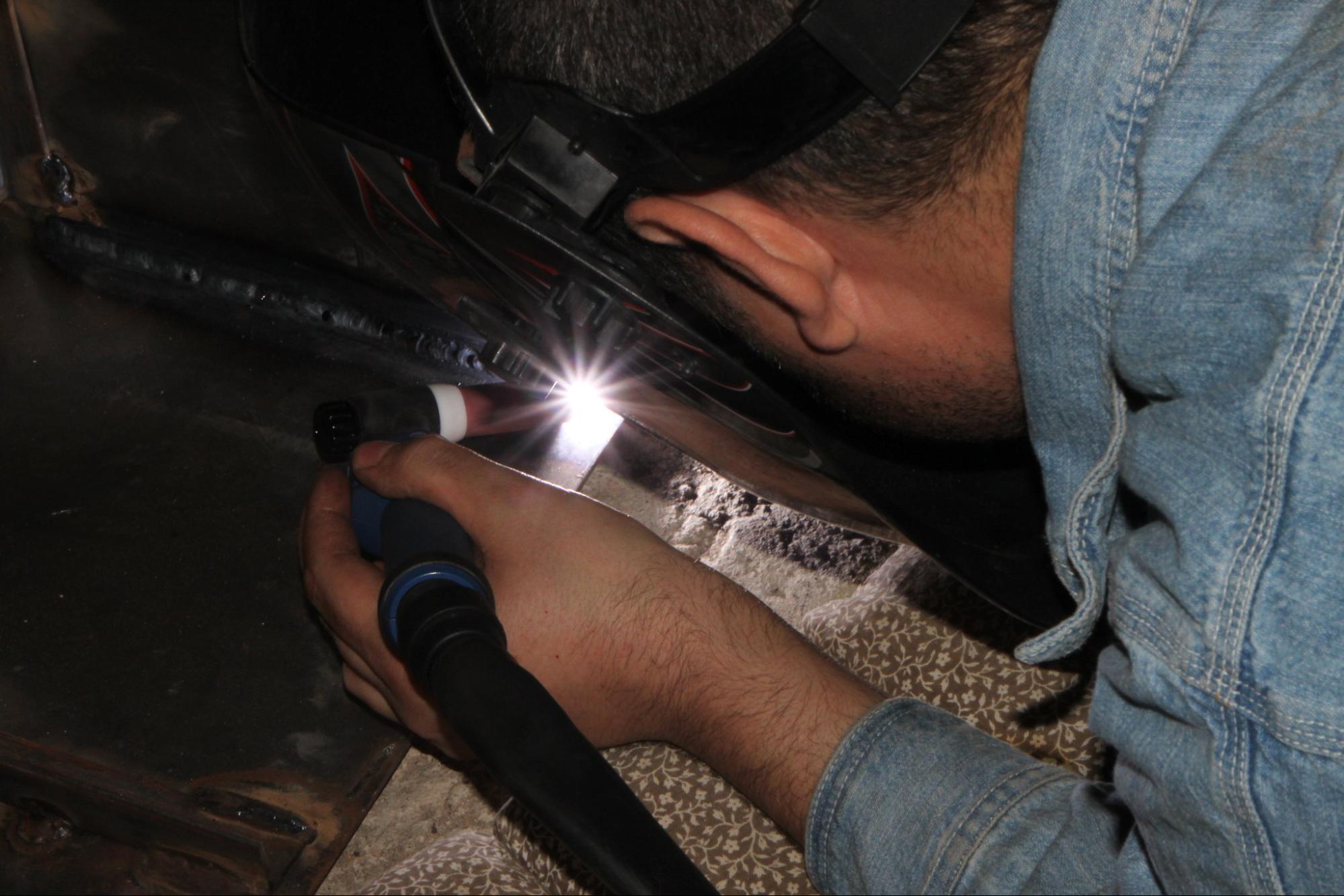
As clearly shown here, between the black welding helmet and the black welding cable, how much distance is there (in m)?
0.26

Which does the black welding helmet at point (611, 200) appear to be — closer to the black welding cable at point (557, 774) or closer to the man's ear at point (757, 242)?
the man's ear at point (757, 242)

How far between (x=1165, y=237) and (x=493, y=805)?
599 millimetres

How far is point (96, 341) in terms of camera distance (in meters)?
1.05

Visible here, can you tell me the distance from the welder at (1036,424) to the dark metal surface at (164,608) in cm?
9

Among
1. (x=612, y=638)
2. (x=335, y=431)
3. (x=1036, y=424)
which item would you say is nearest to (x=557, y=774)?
(x=612, y=638)

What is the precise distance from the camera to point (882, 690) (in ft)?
2.79

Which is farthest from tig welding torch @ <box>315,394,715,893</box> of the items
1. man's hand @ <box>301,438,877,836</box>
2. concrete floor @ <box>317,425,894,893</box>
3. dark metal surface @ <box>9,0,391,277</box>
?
dark metal surface @ <box>9,0,391,277</box>

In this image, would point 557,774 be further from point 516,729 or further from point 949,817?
point 949,817

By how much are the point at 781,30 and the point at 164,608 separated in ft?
2.11

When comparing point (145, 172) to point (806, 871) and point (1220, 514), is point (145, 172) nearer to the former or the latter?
point (806, 871)

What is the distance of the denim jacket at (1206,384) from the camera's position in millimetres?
445

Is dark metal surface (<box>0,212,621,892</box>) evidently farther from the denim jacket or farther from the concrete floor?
the denim jacket

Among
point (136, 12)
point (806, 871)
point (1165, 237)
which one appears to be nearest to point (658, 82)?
point (1165, 237)

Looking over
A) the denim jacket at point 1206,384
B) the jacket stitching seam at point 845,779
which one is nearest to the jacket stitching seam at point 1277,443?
the denim jacket at point 1206,384
